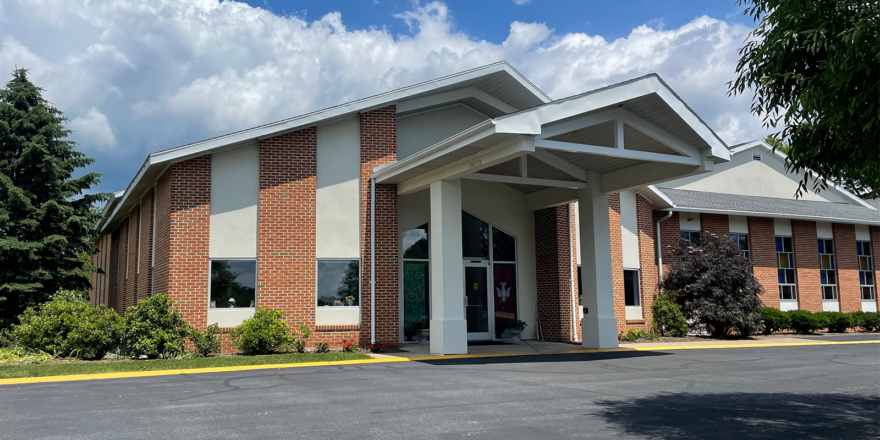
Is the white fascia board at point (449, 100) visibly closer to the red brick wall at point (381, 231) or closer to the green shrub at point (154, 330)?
the red brick wall at point (381, 231)

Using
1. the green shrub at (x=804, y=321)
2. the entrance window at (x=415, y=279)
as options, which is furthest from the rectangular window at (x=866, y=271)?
the entrance window at (x=415, y=279)

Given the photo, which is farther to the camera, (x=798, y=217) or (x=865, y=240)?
(x=865, y=240)

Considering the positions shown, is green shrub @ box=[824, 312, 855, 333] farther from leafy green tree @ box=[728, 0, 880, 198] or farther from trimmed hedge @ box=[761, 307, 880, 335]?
leafy green tree @ box=[728, 0, 880, 198]

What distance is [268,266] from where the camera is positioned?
15.7 meters

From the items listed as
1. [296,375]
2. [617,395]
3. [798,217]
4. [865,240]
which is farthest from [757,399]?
[865,240]

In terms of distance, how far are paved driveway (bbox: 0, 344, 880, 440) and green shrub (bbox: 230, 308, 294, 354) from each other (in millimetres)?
2670

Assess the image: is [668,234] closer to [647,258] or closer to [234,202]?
[647,258]

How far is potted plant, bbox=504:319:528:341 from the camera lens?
18938mm

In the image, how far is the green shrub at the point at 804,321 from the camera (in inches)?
926

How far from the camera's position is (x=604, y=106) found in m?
13.6

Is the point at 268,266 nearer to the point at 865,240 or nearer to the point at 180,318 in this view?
the point at 180,318

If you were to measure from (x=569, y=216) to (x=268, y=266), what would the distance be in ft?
28.3

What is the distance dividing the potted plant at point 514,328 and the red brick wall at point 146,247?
949cm

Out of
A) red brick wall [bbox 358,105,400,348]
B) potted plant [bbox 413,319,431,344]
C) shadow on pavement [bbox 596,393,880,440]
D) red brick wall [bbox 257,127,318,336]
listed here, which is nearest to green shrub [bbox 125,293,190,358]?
red brick wall [bbox 257,127,318,336]
